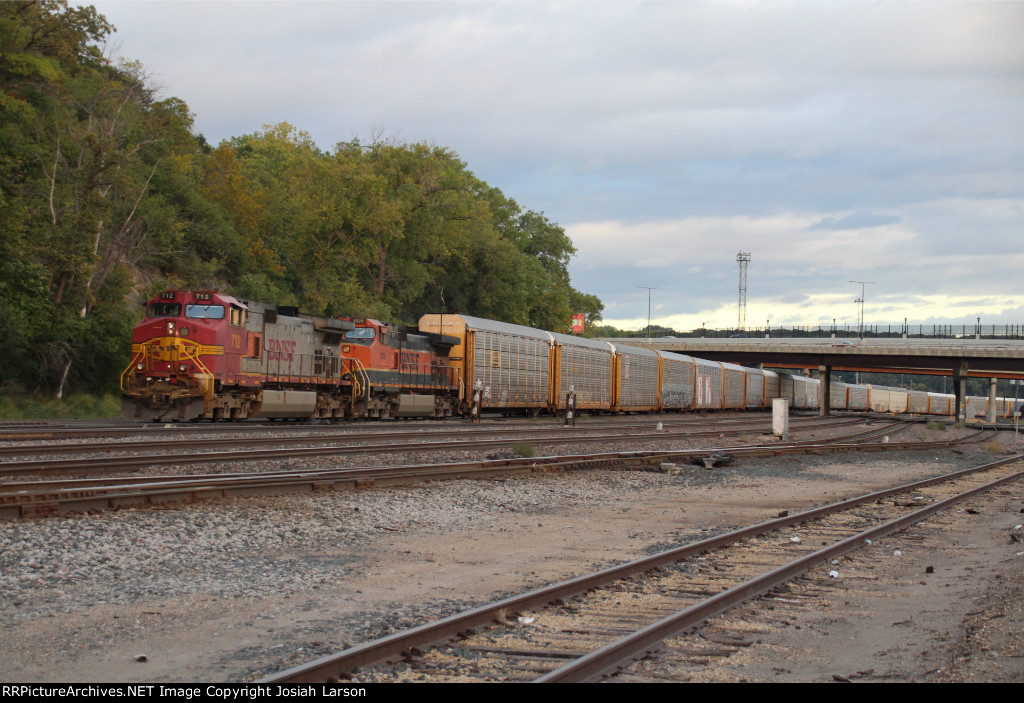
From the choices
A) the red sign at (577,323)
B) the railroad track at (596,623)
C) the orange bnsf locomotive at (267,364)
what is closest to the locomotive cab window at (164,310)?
the orange bnsf locomotive at (267,364)

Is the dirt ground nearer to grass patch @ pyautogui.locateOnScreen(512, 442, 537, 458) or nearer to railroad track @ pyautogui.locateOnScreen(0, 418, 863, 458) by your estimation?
grass patch @ pyautogui.locateOnScreen(512, 442, 537, 458)

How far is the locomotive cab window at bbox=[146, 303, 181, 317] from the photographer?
23172 mm

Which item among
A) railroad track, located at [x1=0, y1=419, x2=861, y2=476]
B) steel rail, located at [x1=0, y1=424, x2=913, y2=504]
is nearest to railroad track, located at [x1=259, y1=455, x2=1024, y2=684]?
steel rail, located at [x1=0, y1=424, x2=913, y2=504]

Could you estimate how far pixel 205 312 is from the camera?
22797mm

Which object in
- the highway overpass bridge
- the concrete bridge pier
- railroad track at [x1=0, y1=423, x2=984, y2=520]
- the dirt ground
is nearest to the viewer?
the dirt ground

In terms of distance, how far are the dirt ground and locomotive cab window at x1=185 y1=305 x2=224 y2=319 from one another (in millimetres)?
11880

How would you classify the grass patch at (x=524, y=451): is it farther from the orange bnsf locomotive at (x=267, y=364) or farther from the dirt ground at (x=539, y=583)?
the orange bnsf locomotive at (x=267, y=364)

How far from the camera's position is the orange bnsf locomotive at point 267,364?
2228cm

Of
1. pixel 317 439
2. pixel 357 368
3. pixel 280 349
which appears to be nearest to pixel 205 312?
pixel 280 349

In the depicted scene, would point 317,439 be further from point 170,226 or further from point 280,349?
point 170,226

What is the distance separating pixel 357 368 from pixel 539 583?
20861 mm

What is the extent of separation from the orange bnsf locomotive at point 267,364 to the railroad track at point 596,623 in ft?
52.7

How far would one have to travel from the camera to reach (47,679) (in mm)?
4996

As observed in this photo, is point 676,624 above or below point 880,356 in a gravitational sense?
below
